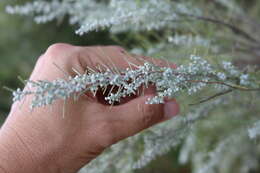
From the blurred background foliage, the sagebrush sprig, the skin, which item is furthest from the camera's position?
the blurred background foliage

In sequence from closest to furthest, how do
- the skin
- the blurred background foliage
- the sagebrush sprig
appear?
the sagebrush sprig → the skin → the blurred background foliage

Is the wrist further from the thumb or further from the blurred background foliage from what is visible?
the blurred background foliage

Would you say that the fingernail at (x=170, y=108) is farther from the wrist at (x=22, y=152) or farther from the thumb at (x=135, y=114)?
the wrist at (x=22, y=152)

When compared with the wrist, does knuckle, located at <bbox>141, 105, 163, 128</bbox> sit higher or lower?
higher

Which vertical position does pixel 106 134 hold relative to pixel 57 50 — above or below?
below

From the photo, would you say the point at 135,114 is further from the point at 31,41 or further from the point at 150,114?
the point at 31,41

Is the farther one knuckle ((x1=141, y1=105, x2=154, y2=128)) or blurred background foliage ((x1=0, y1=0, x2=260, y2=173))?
blurred background foliage ((x1=0, y1=0, x2=260, y2=173))

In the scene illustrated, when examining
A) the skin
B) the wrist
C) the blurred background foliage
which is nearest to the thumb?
the skin

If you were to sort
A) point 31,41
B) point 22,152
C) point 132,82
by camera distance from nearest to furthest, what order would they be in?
point 132,82 < point 22,152 < point 31,41

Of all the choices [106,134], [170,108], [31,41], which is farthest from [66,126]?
[31,41]

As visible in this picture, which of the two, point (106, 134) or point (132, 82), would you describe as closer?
point (132, 82)
